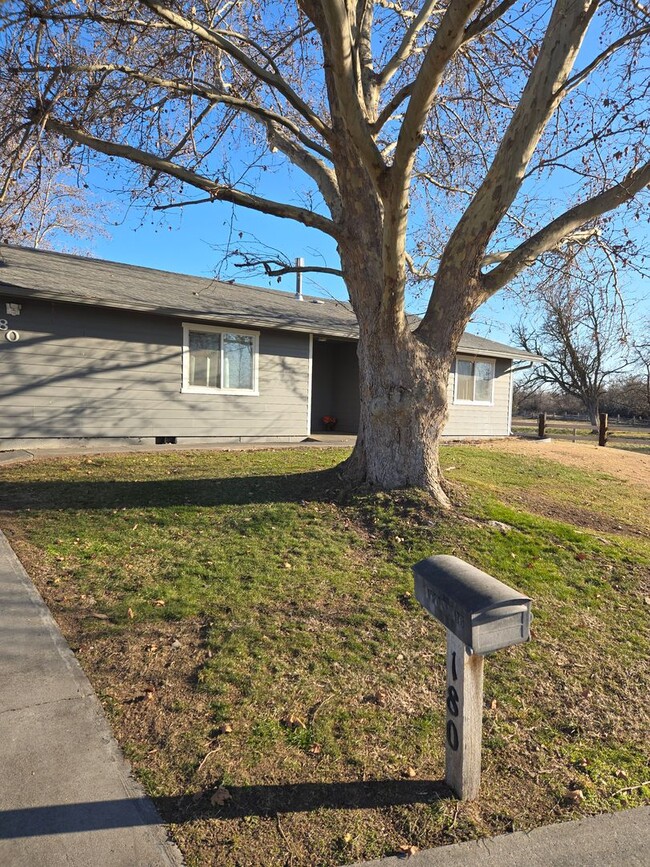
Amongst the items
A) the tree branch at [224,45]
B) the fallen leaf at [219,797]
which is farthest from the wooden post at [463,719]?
the tree branch at [224,45]

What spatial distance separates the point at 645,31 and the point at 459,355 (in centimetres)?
1075

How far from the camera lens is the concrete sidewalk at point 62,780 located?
1838 millimetres

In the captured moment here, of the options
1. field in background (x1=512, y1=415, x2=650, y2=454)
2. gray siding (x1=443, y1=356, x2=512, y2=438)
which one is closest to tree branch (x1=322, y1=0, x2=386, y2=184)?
gray siding (x1=443, y1=356, x2=512, y2=438)

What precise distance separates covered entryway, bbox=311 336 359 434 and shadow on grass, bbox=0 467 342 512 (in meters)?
9.46

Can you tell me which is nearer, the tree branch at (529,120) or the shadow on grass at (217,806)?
the shadow on grass at (217,806)

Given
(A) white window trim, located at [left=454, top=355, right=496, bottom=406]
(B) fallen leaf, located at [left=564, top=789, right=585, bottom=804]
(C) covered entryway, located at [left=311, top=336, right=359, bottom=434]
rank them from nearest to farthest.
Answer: (B) fallen leaf, located at [left=564, top=789, right=585, bottom=804] → (A) white window trim, located at [left=454, top=355, right=496, bottom=406] → (C) covered entryway, located at [left=311, top=336, right=359, bottom=434]

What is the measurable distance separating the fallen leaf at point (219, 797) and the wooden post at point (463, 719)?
0.91 m

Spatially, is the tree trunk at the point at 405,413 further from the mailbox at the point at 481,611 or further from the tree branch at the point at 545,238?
the mailbox at the point at 481,611

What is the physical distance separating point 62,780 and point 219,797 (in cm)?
63

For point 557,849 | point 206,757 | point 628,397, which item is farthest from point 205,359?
point 628,397

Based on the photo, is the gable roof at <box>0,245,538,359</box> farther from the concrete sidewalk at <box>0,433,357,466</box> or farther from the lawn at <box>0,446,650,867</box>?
the lawn at <box>0,446,650,867</box>

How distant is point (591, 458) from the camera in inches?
517

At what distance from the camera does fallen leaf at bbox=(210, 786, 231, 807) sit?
6.91 feet

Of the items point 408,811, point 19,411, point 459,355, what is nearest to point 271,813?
point 408,811
